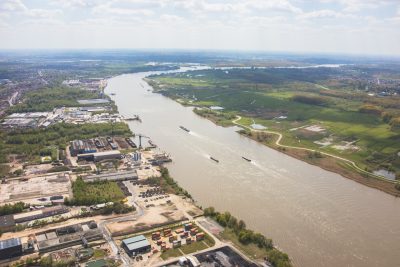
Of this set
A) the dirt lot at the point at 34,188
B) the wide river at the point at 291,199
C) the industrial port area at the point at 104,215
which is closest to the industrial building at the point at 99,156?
the industrial port area at the point at 104,215

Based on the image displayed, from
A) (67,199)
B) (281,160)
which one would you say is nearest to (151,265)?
(67,199)

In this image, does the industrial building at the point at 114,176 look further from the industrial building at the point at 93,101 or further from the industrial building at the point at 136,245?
the industrial building at the point at 93,101

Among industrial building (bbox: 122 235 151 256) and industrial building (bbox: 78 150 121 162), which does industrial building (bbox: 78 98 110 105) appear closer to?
industrial building (bbox: 78 150 121 162)

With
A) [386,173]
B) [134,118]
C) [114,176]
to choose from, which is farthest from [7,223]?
[134,118]

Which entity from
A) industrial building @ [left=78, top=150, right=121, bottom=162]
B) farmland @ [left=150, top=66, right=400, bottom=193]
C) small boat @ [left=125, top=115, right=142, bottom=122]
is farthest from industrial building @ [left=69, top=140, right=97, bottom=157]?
farmland @ [left=150, top=66, right=400, bottom=193]

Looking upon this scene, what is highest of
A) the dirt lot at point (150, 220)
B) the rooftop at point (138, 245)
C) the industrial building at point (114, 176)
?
the rooftop at point (138, 245)

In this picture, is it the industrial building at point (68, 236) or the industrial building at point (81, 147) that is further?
the industrial building at point (81, 147)
